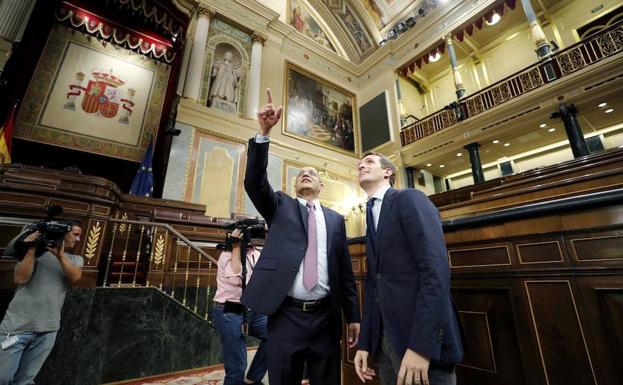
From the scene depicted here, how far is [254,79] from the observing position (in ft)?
29.2

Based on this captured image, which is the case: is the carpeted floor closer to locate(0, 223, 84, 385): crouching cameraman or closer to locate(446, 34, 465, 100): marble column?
locate(0, 223, 84, 385): crouching cameraman

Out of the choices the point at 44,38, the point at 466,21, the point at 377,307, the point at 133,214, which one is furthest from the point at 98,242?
the point at 466,21

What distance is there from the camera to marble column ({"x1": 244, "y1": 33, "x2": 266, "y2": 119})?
8633 mm

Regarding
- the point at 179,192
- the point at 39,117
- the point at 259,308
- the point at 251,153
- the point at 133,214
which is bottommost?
the point at 259,308

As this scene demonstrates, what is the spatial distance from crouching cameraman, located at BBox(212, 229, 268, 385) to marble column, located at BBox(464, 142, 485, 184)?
7611 millimetres

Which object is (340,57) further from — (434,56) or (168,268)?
(168,268)

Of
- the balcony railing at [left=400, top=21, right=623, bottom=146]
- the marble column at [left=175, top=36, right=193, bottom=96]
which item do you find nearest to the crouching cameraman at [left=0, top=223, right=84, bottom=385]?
the marble column at [left=175, top=36, right=193, bottom=96]

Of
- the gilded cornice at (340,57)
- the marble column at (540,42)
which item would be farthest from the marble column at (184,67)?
the marble column at (540,42)

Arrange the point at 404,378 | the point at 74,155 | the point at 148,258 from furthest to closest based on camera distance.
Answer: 1. the point at 74,155
2. the point at 148,258
3. the point at 404,378

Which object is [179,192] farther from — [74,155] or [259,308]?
[259,308]

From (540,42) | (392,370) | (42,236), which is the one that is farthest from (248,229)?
(540,42)

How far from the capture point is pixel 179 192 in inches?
267

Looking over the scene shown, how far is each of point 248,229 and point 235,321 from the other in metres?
0.66

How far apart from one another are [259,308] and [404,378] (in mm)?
603
